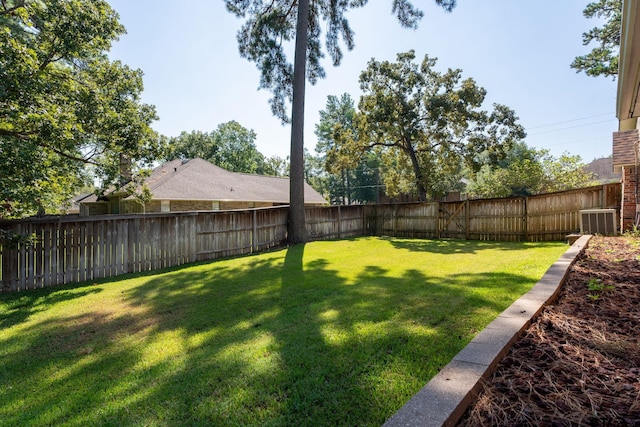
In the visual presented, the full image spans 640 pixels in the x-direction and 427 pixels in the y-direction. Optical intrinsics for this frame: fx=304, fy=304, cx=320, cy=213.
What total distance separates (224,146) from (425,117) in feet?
95.2

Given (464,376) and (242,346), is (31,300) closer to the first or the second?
(242,346)

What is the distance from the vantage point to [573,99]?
64.8 feet

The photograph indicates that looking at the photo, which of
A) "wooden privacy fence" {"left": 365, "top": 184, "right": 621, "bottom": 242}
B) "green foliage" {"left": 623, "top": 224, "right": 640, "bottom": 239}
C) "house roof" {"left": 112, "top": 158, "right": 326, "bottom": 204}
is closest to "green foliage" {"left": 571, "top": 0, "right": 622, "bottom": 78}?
"wooden privacy fence" {"left": 365, "top": 184, "right": 621, "bottom": 242}

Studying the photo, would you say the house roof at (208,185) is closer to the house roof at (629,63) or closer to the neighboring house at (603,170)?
the house roof at (629,63)

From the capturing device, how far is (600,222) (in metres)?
8.08

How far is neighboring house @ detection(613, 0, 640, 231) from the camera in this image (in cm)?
280

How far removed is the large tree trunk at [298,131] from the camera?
10688mm

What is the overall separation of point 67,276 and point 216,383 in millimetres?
5791

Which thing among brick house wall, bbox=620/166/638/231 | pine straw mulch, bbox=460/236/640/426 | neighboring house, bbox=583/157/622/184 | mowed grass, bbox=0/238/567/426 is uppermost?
neighboring house, bbox=583/157/622/184

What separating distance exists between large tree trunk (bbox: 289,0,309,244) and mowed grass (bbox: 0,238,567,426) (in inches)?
224

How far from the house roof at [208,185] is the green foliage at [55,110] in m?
8.22

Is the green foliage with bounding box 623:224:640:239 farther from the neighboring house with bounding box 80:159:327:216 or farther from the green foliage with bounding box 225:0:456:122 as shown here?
the neighboring house with bounding box 80:159:327:216

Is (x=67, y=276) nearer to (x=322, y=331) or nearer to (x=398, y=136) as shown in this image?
(x=322, y=331)

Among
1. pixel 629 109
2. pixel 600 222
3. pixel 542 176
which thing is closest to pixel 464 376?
pixel 629 109
